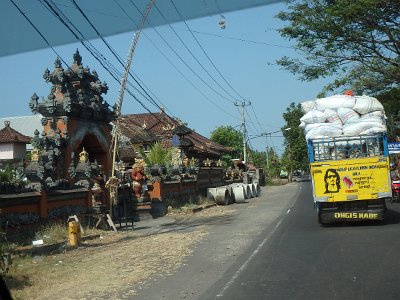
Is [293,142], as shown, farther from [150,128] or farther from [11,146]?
[11,146]

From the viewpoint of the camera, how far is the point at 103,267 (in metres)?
10.7

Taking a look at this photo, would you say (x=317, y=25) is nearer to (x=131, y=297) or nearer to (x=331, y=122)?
(x=331, y=122)

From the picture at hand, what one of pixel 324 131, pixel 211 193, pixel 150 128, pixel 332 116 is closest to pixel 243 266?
pixel 324 131

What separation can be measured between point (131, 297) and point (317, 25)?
14.5 meters

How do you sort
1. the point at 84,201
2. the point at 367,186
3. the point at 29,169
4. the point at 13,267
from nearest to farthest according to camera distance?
the point at 13,267 → the point at 367,186 → the point at 29,169 → the point at 84,201

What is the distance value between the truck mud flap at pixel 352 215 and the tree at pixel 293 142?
69.0 metres

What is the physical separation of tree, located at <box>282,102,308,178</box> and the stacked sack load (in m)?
67.9

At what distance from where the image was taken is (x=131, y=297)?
25.6 ft

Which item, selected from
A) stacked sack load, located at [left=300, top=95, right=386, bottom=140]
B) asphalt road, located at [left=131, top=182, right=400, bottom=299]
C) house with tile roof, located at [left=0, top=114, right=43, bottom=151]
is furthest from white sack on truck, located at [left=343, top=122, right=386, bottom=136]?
house with tile roof, located at [left=0, top=114, right=43, bottom=151]

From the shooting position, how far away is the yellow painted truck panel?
567 inches

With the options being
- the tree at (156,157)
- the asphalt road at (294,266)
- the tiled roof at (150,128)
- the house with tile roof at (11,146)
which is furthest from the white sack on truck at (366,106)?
the house with tile roof at (11,146)

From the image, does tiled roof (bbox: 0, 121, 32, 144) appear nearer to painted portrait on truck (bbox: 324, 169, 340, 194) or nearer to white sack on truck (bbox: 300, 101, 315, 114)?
white sack on truck (bbox: 300, 101, 315, 114)

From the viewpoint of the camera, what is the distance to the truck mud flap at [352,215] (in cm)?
1455

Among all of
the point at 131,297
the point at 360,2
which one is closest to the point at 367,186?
the point at 360,2
